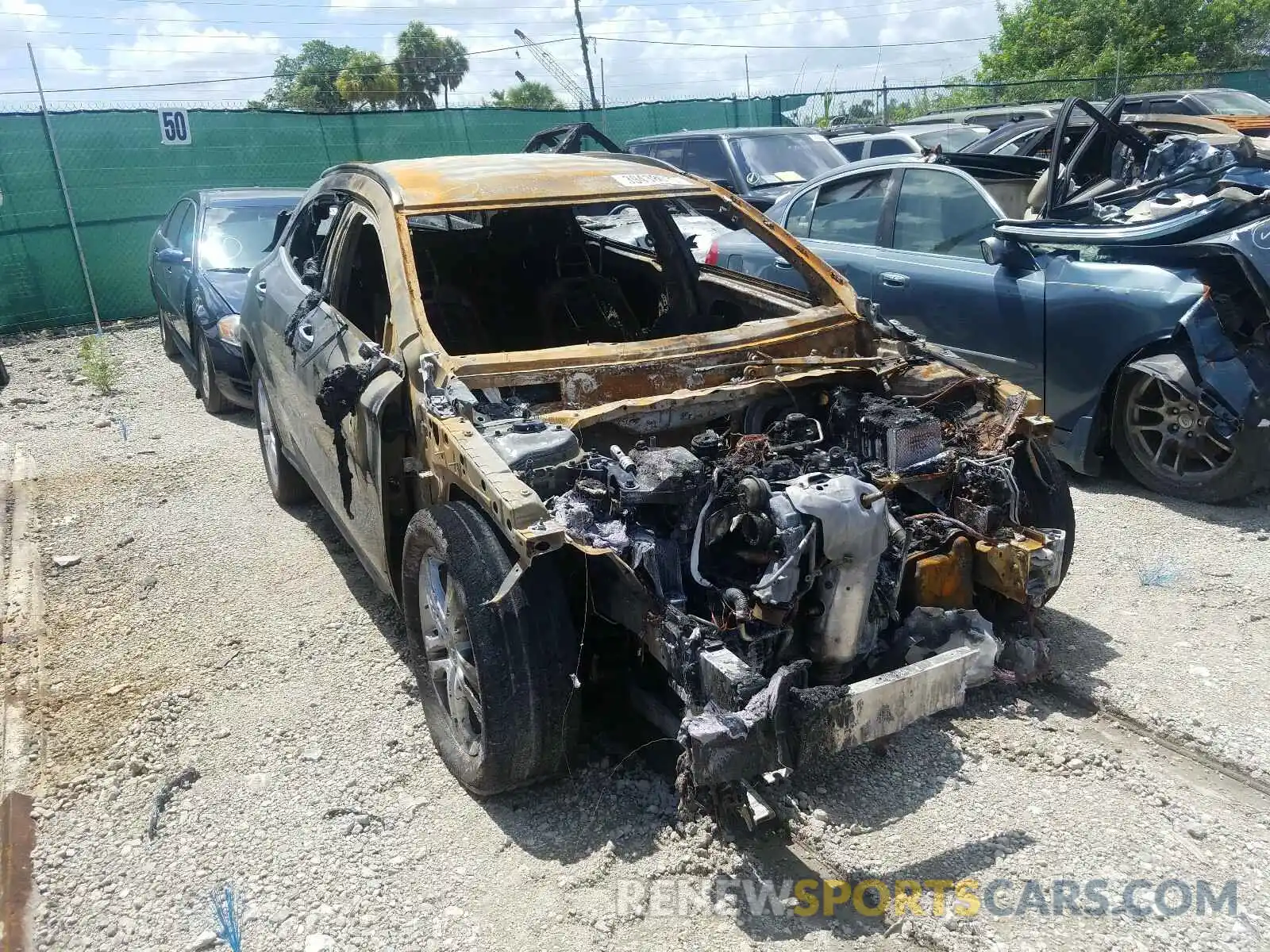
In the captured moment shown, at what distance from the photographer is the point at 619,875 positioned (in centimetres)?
289

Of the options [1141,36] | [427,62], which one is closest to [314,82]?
[427,62]

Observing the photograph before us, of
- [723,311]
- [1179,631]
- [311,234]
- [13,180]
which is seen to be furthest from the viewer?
[13,180]

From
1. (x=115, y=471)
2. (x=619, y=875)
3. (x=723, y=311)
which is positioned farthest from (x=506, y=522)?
(x=115, y=471)

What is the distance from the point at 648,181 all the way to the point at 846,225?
2.88 metres

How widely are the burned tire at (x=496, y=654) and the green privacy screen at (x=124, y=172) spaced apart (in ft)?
37.5

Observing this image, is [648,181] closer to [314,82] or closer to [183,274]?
[183,274]

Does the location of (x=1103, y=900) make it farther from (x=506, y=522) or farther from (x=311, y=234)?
(x=311, y=234)

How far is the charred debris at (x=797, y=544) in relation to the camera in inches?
107

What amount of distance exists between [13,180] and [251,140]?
299 centimetres

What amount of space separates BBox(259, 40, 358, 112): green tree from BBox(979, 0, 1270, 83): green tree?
2866cm

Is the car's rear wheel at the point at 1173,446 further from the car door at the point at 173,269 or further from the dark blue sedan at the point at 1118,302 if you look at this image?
the car door at the point at 173,269

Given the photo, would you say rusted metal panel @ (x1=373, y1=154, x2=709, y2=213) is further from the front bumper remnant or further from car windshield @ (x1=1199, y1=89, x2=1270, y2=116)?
car windshield @ (x1=1199, y1=89, x2=1270, y2=116)

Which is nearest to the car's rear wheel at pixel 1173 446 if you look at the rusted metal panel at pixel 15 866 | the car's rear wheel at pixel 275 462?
the car's rear wheel at pixel 275 462

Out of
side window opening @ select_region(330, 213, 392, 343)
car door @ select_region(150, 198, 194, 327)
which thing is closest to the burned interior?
side window opening @ select_region(330, 213, 392, 343)
